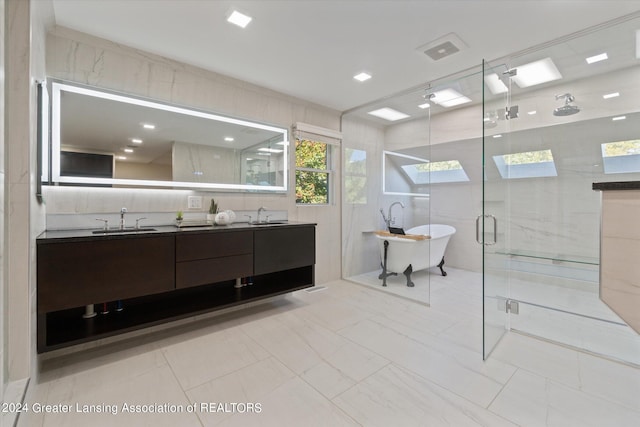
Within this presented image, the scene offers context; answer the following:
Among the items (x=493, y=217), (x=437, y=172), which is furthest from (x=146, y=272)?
(x=437, y=172)

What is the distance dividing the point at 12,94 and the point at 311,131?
8.78 ft

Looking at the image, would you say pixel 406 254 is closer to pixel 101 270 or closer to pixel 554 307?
pixel 554 307

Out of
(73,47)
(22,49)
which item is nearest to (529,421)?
(22,49)

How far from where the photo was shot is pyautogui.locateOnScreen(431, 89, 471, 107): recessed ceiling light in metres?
3.48

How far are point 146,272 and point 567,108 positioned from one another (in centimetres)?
457

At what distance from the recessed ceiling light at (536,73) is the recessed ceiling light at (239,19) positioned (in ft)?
8.80

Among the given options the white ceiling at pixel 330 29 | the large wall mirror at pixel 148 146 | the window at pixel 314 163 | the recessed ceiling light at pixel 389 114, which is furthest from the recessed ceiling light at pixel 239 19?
the recessed ceiling light at pixel 389 114

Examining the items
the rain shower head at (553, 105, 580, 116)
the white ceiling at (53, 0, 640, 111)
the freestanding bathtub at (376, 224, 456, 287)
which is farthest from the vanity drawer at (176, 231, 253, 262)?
the rain shower head at (553, 105, 580, 116)

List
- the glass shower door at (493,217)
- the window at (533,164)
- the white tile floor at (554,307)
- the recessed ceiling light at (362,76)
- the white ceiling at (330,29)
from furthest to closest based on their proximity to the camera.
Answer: the window at (533,164), the recessed ceiling light at (362,76), the white tile floor at (554,307), the glass shower door at (493,217), the white ceiling at (330,29)

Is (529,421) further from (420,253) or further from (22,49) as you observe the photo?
(22,49)

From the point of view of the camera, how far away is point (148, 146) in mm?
2461

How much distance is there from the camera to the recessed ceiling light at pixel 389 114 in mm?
3927

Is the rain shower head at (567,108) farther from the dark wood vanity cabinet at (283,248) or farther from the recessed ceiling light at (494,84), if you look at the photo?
the dark wood vanity cabinet at (283,248)

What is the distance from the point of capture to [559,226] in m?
3.35
